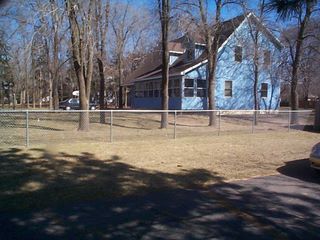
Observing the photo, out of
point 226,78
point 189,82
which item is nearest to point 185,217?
point 189,82

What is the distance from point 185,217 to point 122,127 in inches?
477

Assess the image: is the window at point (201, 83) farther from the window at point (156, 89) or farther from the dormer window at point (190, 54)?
the window at point (156, 89)

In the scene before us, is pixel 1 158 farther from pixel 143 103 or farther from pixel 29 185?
pixel 143 103

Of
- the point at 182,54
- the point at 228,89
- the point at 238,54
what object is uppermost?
the point at 182,54

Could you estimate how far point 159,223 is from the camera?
16.5 feet

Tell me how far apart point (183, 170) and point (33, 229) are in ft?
14.4

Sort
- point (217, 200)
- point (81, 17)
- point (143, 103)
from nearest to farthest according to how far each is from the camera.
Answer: point (217, 200), point (81, 17), point (143, 103)

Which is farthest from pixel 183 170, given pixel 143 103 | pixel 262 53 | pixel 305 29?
pixel 143 103

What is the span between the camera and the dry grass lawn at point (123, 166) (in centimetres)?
651

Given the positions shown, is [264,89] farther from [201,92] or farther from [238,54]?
[201,92]

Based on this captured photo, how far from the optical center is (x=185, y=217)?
17.4 ft

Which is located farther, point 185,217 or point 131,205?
point 131,205

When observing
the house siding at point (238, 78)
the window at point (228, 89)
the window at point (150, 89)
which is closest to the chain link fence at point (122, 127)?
the house siding at point (238, 78)

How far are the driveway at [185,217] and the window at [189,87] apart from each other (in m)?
23.3
